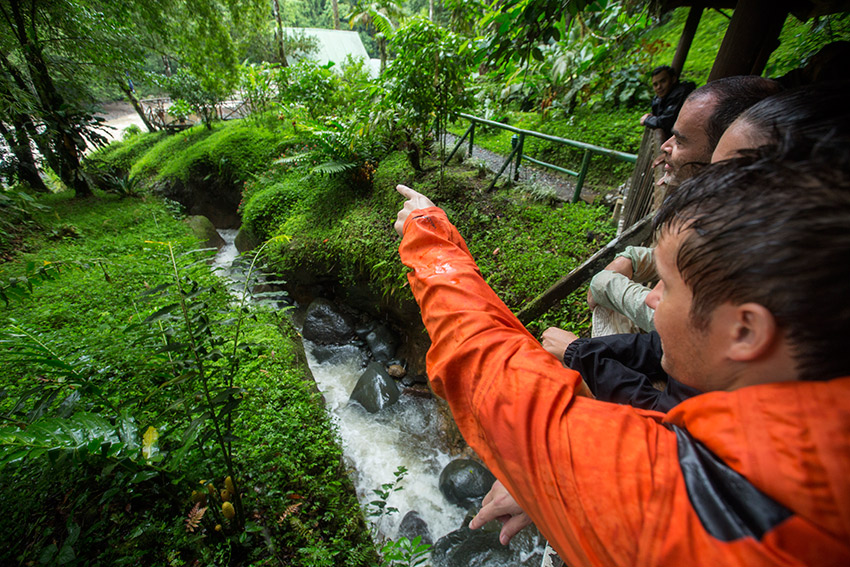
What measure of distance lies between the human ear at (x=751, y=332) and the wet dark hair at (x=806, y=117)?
0.28 m

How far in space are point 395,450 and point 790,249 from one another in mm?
3780

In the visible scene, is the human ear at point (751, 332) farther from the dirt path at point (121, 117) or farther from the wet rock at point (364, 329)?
the dirt path at point (121, 117)

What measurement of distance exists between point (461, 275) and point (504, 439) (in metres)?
0.41

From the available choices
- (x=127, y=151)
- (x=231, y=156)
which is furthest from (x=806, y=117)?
(x=127, y=151)

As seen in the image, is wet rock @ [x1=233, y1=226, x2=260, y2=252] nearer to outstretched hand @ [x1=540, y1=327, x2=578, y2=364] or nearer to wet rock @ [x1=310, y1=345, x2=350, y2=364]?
wet rock @ [x1=310, y1=345, x2=350, y2=364]

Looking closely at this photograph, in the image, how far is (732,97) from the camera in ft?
4.31

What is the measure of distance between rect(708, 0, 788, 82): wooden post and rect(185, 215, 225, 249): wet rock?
8.42 m

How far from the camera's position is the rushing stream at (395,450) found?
304 cm

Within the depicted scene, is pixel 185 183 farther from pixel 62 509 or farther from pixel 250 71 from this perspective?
pixel 62 509

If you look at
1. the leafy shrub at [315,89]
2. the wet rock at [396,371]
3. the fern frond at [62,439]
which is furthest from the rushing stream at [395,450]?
the leafy shrub at [315,89]

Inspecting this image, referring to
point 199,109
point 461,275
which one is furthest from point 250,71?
point 461,275

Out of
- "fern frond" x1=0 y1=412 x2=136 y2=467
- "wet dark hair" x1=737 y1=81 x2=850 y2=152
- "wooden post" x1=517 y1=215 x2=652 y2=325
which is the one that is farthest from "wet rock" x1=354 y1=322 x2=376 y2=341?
"wet dark hair" x1=737 y1=81 x2=850 y2=152

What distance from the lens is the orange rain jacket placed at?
389 mm

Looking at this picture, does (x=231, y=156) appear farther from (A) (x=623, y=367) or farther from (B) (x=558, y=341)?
(A) (x=623, y=367)
